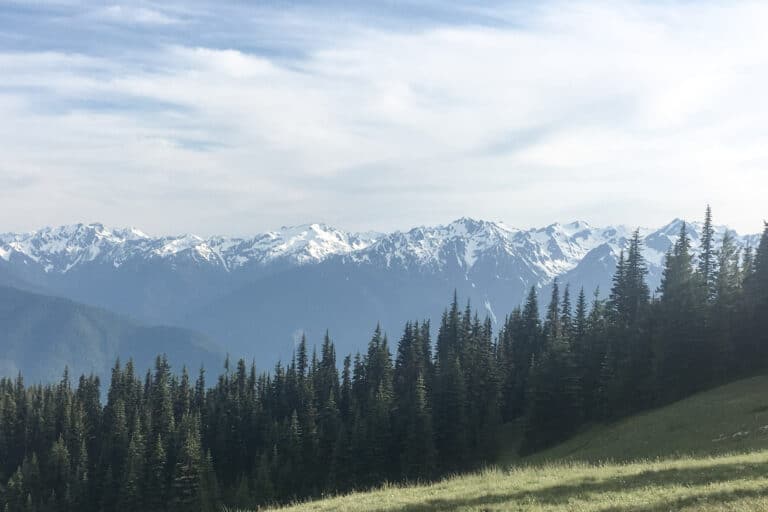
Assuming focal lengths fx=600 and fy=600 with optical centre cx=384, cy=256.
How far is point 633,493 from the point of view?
72.0 ft

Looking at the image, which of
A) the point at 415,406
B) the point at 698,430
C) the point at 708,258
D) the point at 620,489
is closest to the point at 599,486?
the point at 620,489

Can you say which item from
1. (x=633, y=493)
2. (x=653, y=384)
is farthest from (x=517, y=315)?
(x=633, y=493)

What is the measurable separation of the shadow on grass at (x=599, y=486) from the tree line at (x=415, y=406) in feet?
175

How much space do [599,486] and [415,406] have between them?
6684cm

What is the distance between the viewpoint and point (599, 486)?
78.8 feet

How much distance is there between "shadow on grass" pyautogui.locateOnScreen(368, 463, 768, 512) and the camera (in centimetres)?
2245

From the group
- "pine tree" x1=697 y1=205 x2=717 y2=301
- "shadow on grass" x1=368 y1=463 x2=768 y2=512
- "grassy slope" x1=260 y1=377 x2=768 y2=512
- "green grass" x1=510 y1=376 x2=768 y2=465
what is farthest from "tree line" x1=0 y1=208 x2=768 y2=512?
"shadow on grass" x1=368 y1=463 x2=768 y2=512

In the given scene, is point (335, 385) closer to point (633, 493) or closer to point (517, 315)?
point (517, 315)

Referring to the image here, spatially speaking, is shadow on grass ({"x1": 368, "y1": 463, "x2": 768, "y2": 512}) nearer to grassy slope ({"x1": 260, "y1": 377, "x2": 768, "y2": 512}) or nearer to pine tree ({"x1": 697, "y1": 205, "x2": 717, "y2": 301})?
grassy slope ({"x1": 260, "y1": 377, "x2": 768, "y2": 512})

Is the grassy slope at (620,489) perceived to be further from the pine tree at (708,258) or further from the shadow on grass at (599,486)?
the pine tree at (708,258)

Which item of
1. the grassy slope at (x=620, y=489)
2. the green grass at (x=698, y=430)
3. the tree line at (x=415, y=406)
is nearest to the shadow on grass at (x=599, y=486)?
the grassy slope at (x=620, y=489)

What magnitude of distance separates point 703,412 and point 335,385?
82603 mm

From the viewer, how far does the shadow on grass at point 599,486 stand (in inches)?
884

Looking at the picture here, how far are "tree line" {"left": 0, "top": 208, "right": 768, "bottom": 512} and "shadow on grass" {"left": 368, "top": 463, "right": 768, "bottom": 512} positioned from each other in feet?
175
